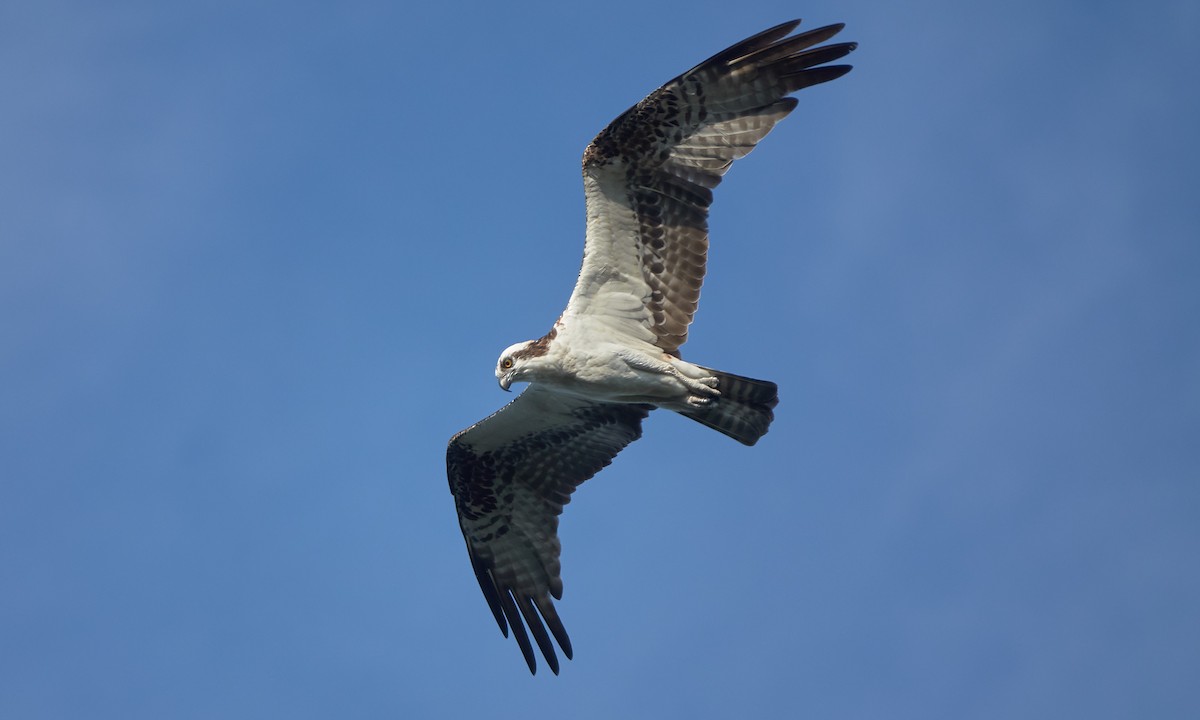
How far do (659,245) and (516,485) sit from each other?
10.7 feet

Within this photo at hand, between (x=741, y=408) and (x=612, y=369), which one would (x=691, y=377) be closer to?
(x=741, y=408)

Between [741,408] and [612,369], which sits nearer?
[612,369]

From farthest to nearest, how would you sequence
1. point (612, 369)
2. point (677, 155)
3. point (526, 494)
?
1. point (526, 494)
2. point (612, 369)
3. point (677, 155)

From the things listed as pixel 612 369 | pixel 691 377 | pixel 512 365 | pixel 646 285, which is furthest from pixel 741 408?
pixel 512 365

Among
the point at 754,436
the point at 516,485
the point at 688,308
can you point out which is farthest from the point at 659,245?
the point at 516,485

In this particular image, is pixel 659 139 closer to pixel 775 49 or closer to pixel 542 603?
pixel 775 49

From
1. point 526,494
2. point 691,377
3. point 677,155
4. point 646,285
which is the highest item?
point 677,155

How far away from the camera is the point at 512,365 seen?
44.0 ft

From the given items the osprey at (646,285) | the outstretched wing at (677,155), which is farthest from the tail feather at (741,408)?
the outstretched wing at (677,155)

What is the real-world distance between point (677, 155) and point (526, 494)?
412cm

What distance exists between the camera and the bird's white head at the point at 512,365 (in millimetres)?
13375

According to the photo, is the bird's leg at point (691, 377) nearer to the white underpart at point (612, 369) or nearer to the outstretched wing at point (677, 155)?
the white underpart at point (612, 369)

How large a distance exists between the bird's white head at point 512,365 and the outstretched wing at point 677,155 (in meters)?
0.80

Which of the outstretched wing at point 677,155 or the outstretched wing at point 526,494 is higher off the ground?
the outstretched wing at point 677,155
